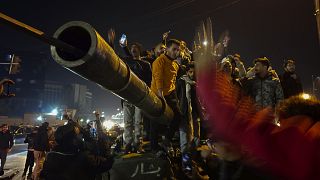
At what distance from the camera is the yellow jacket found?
6.51 metres

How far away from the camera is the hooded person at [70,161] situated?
6.79 meters

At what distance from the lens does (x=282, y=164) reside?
7.52ft

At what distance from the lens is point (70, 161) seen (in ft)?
23.0

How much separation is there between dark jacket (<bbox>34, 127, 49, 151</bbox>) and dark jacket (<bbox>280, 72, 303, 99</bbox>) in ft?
32.1

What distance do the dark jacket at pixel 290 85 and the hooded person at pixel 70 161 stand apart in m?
4.94

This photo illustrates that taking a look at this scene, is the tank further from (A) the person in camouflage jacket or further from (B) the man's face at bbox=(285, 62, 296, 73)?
(B) the man's face at bbox=(285, 62, 296, 73)

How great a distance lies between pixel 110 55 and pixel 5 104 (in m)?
97.3

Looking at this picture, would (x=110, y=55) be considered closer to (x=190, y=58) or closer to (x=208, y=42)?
(x=208, y=42)

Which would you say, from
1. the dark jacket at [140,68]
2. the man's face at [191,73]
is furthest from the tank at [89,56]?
the dark jacket at [140,68]

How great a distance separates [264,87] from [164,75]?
234 centimetres

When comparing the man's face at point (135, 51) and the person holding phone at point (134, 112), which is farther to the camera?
the man's face at point (135, 51)

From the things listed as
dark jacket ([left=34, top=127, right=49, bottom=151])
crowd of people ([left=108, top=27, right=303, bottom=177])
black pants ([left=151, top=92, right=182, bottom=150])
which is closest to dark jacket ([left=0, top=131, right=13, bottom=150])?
dark jacket ([left=34, top=127, right=49, bottom=151])

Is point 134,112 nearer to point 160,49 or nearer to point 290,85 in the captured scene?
point 160,49

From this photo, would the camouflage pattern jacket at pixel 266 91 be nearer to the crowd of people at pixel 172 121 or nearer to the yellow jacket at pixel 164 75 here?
the crowd of people at pixel 172 121
